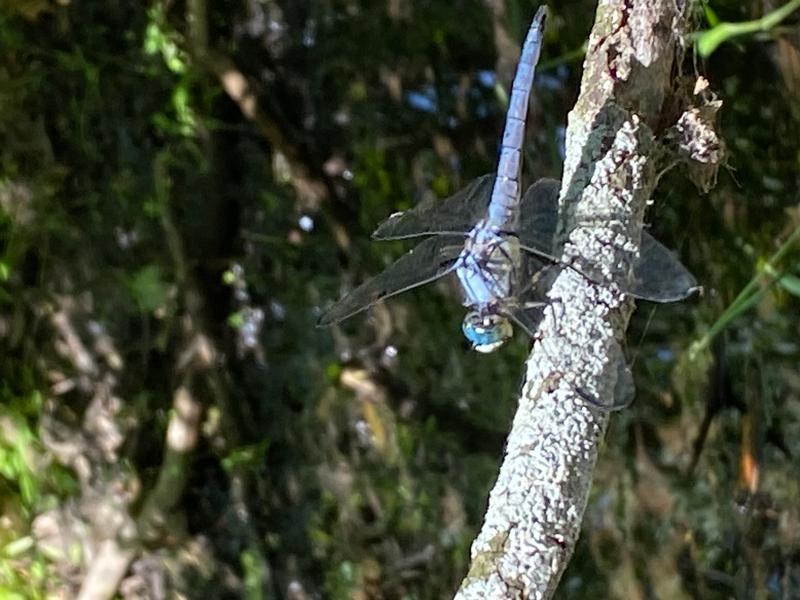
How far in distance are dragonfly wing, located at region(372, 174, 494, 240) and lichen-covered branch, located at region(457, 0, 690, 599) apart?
0.14 meters

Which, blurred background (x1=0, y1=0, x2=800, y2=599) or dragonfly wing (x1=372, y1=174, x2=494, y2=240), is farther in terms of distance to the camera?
blurred background (x1=0, y1=0, x2=800, y2=599)

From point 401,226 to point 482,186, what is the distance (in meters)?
0.07

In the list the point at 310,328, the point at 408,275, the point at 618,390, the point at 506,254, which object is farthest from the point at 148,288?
the point at 618,390

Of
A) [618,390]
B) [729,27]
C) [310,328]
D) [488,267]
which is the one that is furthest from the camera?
[310,328]

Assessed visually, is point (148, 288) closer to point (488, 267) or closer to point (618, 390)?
point (488, 267)

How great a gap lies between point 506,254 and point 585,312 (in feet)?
0.32

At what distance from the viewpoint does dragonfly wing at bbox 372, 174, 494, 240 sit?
0.59 meters

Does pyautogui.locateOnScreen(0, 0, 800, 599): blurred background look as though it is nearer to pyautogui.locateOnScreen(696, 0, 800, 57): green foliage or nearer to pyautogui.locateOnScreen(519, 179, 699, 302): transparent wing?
pyautogui.locateOnScreen(696, 0, 800, 57): green foliage

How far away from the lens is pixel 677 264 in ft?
1.64

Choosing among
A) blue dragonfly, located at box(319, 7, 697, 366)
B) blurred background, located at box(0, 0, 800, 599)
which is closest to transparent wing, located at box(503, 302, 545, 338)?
blue dragonfly, located at box(319, 7, 697, 366)

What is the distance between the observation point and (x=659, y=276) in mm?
485

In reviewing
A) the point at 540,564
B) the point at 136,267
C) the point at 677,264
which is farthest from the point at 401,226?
the point at 136,267

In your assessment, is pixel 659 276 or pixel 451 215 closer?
pixel 659 276

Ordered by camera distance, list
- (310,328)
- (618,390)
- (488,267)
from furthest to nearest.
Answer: (310,328)
(488,267)
(618,390)
